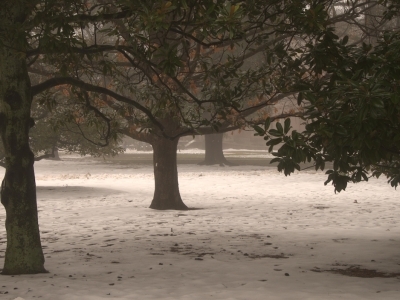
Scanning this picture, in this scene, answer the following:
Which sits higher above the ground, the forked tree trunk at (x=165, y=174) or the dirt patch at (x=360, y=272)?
the forked tree trunk at (x=165, y=174)

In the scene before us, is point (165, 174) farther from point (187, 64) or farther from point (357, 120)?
point (357, 120)

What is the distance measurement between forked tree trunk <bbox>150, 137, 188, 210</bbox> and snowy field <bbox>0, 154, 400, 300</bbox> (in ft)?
1.47

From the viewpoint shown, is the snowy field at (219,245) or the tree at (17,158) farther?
the tree at (17,158)

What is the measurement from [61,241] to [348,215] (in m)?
6.96

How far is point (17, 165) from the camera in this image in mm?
7461

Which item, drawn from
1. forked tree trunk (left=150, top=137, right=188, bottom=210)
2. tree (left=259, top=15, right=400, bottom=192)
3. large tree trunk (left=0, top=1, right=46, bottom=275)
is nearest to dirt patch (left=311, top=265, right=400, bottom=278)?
tree (left=259, top=15, right=400, bottom=192)

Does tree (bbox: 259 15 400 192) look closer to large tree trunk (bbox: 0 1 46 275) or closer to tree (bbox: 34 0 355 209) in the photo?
tree (bbox: 34 0 355 209)

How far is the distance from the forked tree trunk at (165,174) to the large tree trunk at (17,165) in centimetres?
744

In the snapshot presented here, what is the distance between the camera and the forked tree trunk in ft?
49.3

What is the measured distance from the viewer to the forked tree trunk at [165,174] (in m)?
15.0

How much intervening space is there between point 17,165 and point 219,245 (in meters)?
3.97

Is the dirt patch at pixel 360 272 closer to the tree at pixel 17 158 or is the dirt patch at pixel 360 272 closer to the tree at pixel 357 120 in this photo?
the tree at pixel 357 120

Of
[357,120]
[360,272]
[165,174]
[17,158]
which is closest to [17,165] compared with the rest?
[17,158]

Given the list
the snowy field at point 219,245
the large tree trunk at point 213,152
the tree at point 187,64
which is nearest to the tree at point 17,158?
the snowy field at point 219,245
